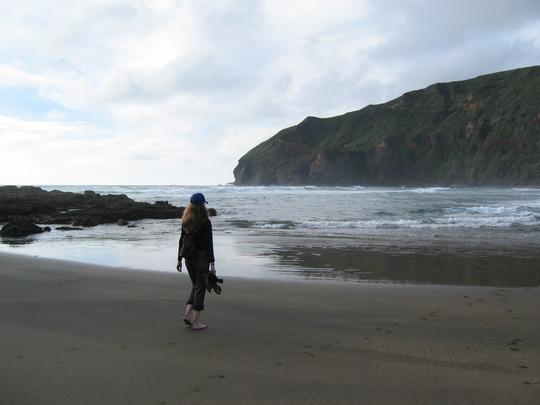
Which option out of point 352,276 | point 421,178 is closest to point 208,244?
point 352,276

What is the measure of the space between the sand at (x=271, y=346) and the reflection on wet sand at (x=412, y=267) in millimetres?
1148

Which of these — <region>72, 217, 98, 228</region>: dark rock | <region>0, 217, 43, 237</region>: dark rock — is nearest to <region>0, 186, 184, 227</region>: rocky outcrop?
<region>72, 217, 98, 228</region>: dark rock

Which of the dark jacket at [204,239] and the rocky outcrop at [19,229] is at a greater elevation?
the dark jacket at [204,239]

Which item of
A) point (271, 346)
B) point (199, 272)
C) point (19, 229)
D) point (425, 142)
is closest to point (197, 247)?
point (199, 272)

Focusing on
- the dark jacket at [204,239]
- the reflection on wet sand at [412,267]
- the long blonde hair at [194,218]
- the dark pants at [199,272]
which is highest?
the long blonde hair at [194,218]

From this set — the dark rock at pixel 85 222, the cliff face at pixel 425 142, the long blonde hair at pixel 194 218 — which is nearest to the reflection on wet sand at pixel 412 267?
the long blonde hair at pixel 194 218

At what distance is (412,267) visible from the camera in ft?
33.3

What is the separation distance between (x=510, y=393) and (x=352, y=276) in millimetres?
5658

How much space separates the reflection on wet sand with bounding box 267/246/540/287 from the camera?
885 centimetres

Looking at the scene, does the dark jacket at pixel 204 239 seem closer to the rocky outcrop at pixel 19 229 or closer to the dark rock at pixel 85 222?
the rocky outcrop at pixel 19 229

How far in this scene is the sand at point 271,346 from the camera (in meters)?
3.52

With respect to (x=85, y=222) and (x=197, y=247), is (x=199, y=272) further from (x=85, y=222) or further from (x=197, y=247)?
(x=85, y=222)

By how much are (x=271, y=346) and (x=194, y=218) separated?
5.81 ft

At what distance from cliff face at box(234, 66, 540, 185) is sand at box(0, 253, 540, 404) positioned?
93323 mm
